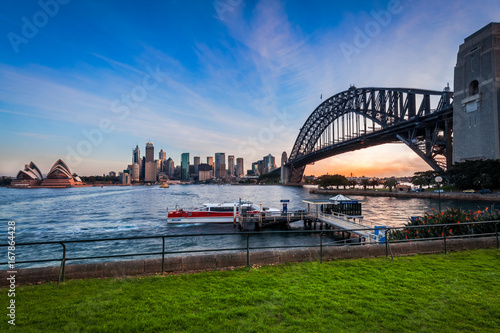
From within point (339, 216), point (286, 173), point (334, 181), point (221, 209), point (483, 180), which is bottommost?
point (221, 209)

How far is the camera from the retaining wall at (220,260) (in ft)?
21.4

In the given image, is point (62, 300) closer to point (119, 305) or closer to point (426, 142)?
point (119, 305)

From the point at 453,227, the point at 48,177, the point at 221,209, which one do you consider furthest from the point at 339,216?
the point at 48,177

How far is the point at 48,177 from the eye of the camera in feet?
527

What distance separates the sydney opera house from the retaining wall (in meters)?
172

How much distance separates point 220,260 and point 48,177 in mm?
195911

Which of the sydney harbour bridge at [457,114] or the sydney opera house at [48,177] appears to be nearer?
the sydney harbour bridge at [457,114]

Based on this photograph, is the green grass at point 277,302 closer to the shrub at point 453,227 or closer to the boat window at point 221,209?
the shrub at point 453,227

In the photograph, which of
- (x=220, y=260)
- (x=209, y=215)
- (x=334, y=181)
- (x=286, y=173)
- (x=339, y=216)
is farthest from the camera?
(x=286, y=173)

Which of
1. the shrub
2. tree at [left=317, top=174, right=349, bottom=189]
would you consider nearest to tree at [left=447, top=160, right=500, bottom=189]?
the shrub

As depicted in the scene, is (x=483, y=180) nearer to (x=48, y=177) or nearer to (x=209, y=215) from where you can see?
(x=209, y=215)

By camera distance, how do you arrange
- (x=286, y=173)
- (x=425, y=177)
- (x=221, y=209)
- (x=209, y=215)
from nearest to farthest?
(x=209, y=215)
(x=221, y=209)
(x=425, y=177)
(x=286, y=173)

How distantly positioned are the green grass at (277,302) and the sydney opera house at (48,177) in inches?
6848

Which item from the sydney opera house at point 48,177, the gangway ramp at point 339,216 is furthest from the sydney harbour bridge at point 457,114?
the sydney opera house at point 48,177
